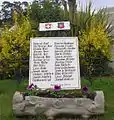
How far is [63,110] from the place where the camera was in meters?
8.21

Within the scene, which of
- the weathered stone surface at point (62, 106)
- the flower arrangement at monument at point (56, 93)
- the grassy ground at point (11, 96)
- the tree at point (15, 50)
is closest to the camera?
the weathered stone surface at point (62, 106)

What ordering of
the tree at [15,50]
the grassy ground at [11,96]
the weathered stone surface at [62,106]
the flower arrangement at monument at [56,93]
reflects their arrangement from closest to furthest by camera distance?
the weathered stone surface at [62,106], the flower arrangement at monument at [56,93], the grassy ground at [11,96], the tree at [15,50]

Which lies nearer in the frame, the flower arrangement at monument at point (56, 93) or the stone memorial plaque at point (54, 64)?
the flower arrangement at monument at point (56, 93)

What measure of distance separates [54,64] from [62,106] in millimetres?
1517

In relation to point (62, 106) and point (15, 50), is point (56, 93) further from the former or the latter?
point (15, 50)

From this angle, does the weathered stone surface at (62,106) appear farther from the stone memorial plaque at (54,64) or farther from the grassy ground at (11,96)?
the stone memorial plaque at (54,64)

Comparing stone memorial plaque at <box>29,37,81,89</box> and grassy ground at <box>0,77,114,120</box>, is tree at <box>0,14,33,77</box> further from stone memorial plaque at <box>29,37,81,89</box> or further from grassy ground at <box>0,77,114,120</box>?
stone memorial plaque at <box>29,37,81,89</box>

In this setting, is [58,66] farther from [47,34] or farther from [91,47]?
[47,34]

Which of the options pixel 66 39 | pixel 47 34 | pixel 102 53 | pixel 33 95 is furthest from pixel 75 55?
pixel 47 34

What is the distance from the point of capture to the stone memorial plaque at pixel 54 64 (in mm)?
9383

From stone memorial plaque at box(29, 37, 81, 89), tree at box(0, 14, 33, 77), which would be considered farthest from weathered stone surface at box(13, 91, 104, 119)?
tree at box(0, 14, 33, 77)

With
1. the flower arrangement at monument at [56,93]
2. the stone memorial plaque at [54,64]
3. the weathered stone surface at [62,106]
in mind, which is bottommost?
the weathered stone surface at [62,106]

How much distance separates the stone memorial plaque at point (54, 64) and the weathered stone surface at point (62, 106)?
1.05m

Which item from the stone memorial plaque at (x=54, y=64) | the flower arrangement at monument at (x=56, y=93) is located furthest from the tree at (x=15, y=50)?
the flower arrangement at monument at (x=56, y=93)
